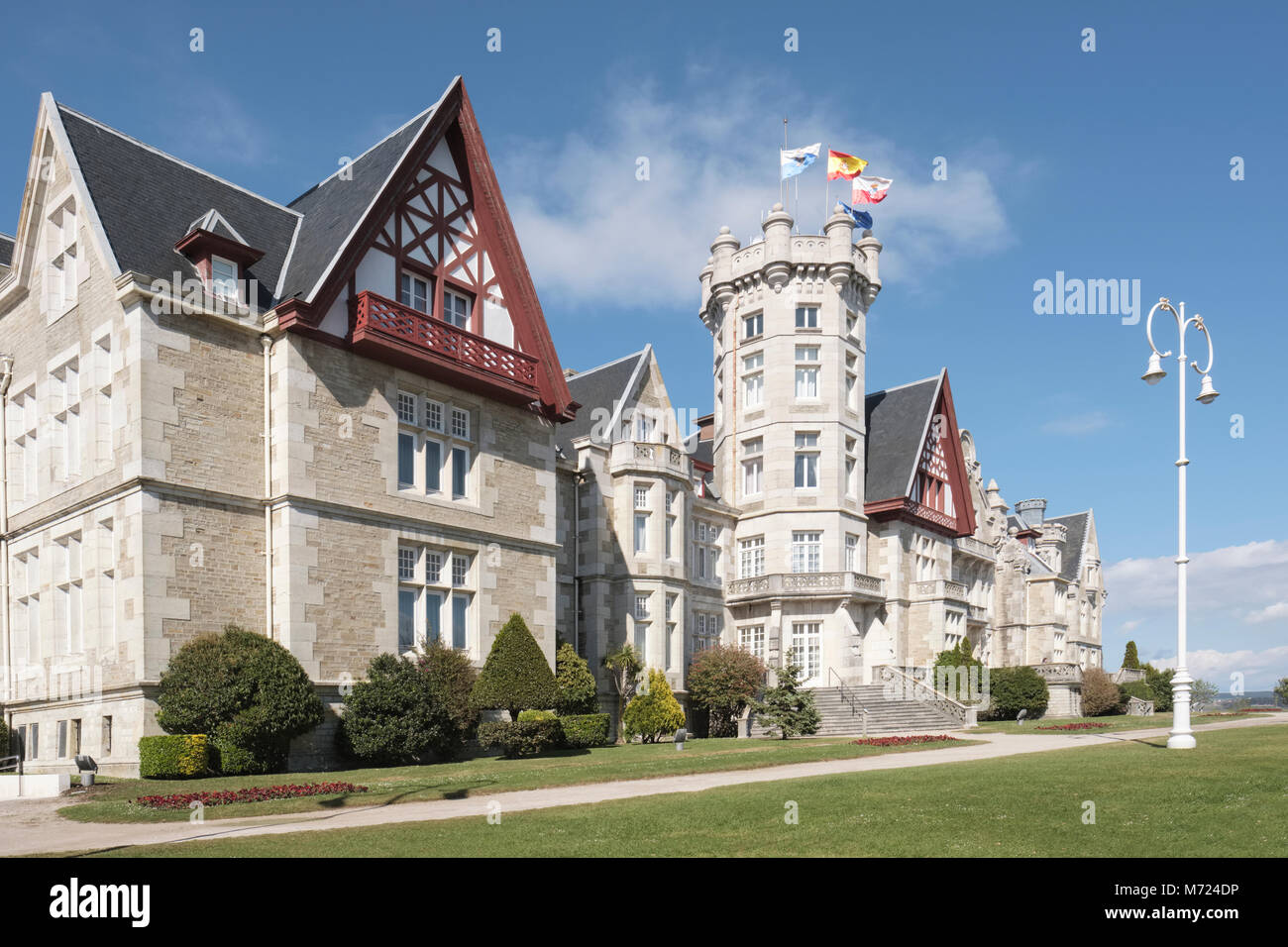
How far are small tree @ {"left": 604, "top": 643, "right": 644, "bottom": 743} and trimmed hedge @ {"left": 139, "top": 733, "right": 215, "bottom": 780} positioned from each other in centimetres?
1626

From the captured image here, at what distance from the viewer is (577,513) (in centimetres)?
3591

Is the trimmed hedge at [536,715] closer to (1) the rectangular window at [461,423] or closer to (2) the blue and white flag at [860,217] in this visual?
(1) the rectangular window at [461,423]

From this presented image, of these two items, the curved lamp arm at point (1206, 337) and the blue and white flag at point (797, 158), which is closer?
the curved lamp arm at point (1206, 337)

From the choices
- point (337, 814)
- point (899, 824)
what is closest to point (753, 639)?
point (337, 814)

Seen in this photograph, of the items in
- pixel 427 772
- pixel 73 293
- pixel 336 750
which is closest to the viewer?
pixel 427 772

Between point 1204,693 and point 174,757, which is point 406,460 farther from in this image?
point 1204,693

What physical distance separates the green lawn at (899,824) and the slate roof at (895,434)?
103 ft

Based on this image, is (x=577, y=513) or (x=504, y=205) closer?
(x=504, y=205)

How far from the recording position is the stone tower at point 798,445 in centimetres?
4312

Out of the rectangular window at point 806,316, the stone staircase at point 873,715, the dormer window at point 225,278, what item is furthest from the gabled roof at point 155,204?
the rectangular window at point 806,316

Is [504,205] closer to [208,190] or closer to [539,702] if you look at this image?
[208,190]

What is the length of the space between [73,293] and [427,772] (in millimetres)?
14268

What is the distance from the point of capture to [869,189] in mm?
44812

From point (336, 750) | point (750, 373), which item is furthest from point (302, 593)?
point (750, 373)
